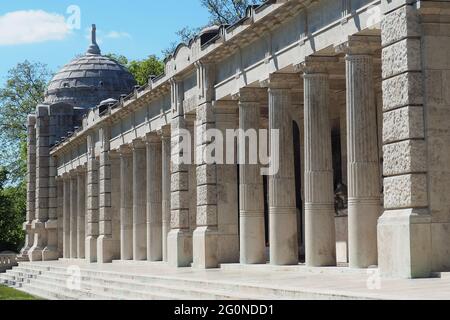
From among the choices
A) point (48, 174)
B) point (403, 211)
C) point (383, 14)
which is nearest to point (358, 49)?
point (383, 14)

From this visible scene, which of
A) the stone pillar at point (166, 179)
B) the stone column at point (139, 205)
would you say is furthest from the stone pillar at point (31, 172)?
the stone pillar at point (166, 179)

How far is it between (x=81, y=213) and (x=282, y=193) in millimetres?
25194

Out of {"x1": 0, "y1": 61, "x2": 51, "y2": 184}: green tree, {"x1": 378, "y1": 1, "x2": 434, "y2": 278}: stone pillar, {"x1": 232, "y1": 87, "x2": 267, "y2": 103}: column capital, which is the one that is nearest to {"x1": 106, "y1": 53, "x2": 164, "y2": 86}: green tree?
{"x1": 0, "y1": 61, "x2": 51, "y2": 184}: green tree

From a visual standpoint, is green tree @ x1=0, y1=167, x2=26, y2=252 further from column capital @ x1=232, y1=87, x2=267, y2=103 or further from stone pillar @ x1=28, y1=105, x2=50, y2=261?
column capital @ x1=232, y1=87, x2=267, y2=103

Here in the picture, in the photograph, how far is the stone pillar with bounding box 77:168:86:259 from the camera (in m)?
47.5

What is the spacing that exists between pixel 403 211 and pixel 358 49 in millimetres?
4532

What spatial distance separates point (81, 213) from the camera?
47844mm

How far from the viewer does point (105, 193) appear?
135ft

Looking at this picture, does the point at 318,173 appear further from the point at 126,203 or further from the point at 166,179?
the point at 126,203

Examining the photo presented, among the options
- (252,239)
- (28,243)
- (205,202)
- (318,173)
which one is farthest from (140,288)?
(28,243)

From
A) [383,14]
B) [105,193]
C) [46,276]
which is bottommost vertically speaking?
[46,276]

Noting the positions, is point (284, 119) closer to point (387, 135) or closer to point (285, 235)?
point (285, 235)

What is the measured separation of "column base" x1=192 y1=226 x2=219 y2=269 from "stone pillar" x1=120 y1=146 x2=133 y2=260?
10940mm
